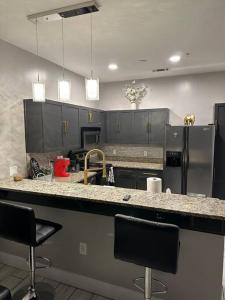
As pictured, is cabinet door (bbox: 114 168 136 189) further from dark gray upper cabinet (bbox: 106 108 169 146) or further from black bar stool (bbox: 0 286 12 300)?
black bar stool (bbox: 0 286 12 300)

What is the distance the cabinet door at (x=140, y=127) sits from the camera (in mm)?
4629

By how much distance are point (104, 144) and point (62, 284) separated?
3388 mm

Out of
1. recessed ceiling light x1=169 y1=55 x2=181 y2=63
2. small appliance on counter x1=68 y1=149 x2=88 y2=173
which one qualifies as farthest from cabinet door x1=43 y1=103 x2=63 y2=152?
recessed ceiling light x1=169 y1=55 x2=181 y2=63

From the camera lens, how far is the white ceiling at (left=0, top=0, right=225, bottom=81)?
2002 mm

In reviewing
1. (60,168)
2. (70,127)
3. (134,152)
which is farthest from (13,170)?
(134,152)

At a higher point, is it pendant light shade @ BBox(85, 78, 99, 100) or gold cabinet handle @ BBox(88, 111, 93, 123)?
pendant light shade @ BBox(85, 78, 99, 100)

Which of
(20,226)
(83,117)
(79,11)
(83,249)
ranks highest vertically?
(79,11)

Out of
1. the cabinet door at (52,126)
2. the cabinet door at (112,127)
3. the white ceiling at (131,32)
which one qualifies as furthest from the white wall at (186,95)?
the cabinet door at (52,126)

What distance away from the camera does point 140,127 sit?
4.68m

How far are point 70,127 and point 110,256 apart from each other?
2337 millimetres

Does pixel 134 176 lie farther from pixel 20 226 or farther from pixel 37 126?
pixel 20 226

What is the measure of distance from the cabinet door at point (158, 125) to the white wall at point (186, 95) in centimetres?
32

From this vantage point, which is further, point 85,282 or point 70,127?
point 70,127

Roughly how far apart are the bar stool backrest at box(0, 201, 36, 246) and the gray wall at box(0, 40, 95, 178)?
1179 mm
